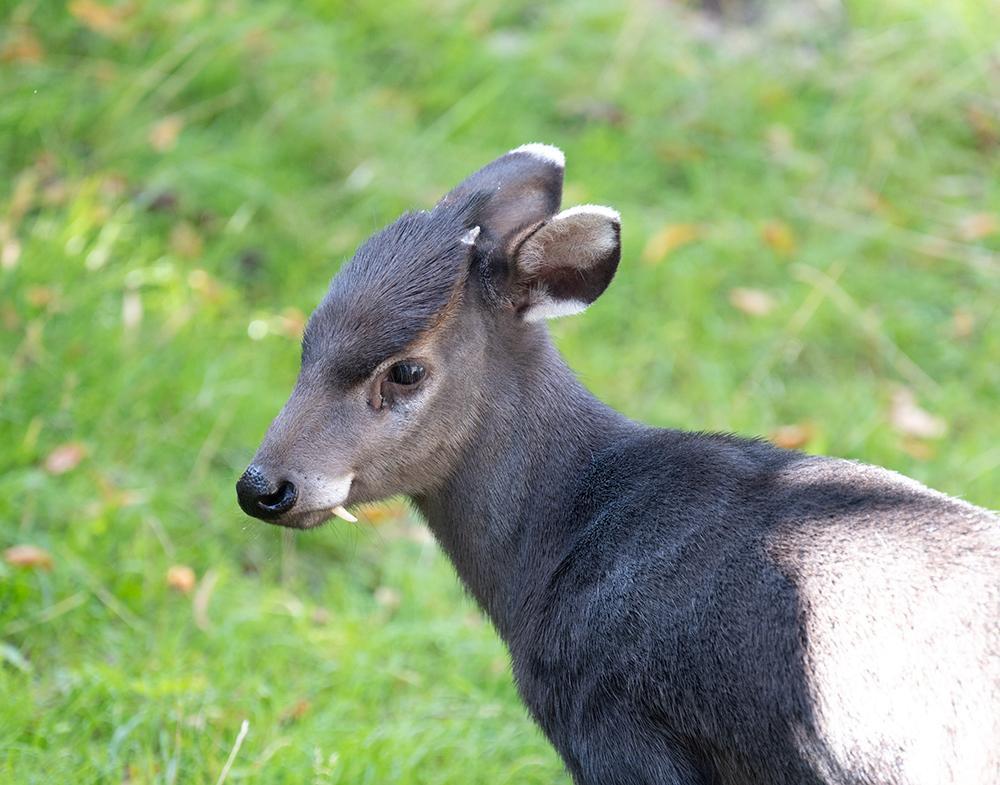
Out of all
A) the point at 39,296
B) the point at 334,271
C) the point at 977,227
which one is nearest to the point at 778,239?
the point at 977,227

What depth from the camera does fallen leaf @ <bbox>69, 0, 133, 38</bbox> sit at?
24.5ft

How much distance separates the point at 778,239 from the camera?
7.82 meters

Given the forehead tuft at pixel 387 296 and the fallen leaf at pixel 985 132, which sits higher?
the forehead tuft at pixel 387 296

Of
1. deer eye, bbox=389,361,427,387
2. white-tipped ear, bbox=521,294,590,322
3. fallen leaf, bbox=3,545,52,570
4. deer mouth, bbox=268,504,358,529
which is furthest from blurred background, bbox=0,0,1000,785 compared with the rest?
white-tipped ear, bbox=521,294,590,322

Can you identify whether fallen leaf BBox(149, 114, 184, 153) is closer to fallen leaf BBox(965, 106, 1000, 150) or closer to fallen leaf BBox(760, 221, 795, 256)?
fallen leaf BBox(760, 221, 795, 256)

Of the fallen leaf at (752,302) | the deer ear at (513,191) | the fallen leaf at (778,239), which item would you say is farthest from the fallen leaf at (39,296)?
the fallen leaf at (778,239)

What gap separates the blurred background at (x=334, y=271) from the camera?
198 inches

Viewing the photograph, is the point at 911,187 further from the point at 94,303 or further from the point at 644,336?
the point at 94,303

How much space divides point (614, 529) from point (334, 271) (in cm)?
361

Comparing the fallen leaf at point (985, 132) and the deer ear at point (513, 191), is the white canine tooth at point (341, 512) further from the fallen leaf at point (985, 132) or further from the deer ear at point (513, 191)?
the fallen leaf at point (985, 132)

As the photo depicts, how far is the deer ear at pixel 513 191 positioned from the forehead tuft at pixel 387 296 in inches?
5.4

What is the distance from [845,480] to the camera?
150 inches

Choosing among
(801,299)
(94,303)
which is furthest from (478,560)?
(801,299)

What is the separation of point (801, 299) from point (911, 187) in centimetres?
141
